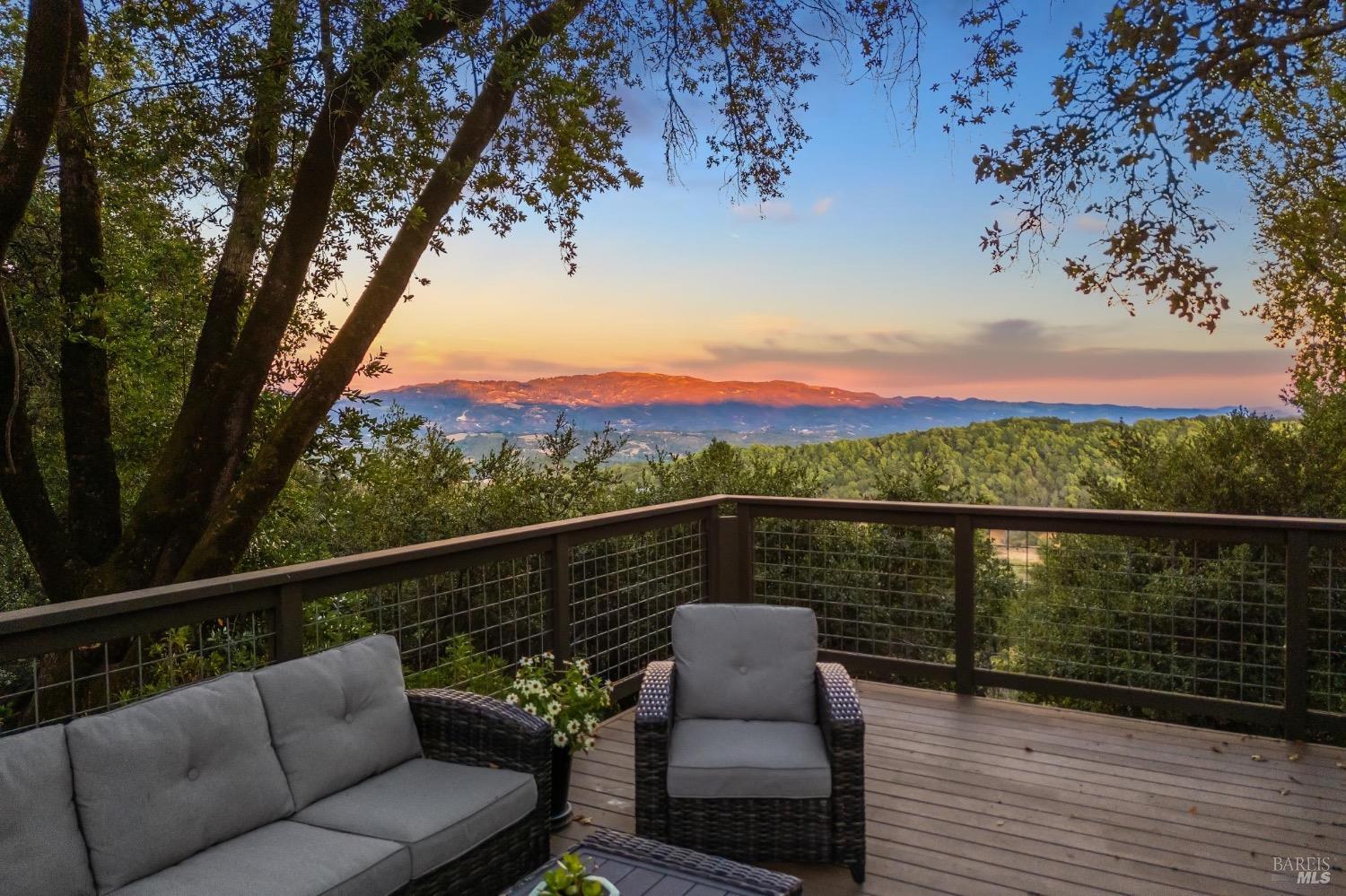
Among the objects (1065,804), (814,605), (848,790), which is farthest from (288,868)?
(814,605)

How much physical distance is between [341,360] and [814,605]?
14.9 ft

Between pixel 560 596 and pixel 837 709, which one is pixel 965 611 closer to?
pixel 837 709

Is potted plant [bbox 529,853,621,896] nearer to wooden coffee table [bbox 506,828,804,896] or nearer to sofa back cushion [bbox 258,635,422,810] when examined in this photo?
wooden coffee table [bbox 506,828,804,896]

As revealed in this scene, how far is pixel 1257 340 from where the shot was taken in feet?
24.7

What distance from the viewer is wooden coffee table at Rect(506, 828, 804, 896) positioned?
1913mm

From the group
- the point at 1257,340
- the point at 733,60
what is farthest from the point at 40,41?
the point at 1257,340

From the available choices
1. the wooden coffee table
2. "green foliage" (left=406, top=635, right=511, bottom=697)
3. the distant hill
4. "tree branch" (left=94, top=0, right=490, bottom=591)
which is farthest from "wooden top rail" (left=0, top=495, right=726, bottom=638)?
the distant hill

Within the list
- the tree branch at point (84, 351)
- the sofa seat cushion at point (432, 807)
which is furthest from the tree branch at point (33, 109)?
the sofa seat cushion at point (432, 807)

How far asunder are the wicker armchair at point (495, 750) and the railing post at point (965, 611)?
2.87 meters

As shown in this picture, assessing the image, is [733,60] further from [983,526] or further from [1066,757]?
[1066,757]

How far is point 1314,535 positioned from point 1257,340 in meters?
4.51

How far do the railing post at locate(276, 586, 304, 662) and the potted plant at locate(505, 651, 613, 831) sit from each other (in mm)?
774

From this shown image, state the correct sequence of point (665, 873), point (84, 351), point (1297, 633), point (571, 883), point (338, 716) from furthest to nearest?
point (84, 351), point (1297, 633), point (338, 716), point (665, 873), point (571, 883)

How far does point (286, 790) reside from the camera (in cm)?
234
